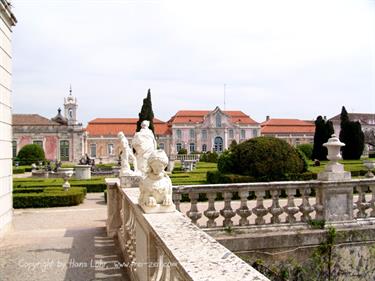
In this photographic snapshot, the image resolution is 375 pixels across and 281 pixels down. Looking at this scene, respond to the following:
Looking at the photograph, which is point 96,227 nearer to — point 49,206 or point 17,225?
point 17,225

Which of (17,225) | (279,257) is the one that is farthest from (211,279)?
(17,225)

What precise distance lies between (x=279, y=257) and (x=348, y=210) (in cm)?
138

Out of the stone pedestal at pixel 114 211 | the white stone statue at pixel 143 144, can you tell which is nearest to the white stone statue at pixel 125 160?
the white stone statue at pixel 143 144

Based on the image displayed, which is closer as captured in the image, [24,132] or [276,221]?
[276,221]

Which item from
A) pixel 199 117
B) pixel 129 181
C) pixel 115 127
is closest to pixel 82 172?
pixel 129 181

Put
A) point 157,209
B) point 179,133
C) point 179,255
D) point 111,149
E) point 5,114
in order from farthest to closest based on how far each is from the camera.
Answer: point 179,133 < point 111,149 < point 5,114 < point 157,209 < point 179,255

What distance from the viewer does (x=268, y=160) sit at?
39.8 feet

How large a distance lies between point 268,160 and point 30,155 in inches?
1350

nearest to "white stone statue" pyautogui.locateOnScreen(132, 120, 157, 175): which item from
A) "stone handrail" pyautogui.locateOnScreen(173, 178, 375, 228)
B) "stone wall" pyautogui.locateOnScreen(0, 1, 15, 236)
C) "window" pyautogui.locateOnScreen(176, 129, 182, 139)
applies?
"stone handrail" pyautogui.locateOnScreen(173, 178, 375, 228)

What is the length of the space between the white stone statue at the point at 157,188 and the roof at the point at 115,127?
60509 millimetres

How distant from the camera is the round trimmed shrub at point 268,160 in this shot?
479 inches

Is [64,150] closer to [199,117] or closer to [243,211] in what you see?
[199,117]

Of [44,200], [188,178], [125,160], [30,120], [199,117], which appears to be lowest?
[44,200]

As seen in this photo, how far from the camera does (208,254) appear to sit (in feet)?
6.77
